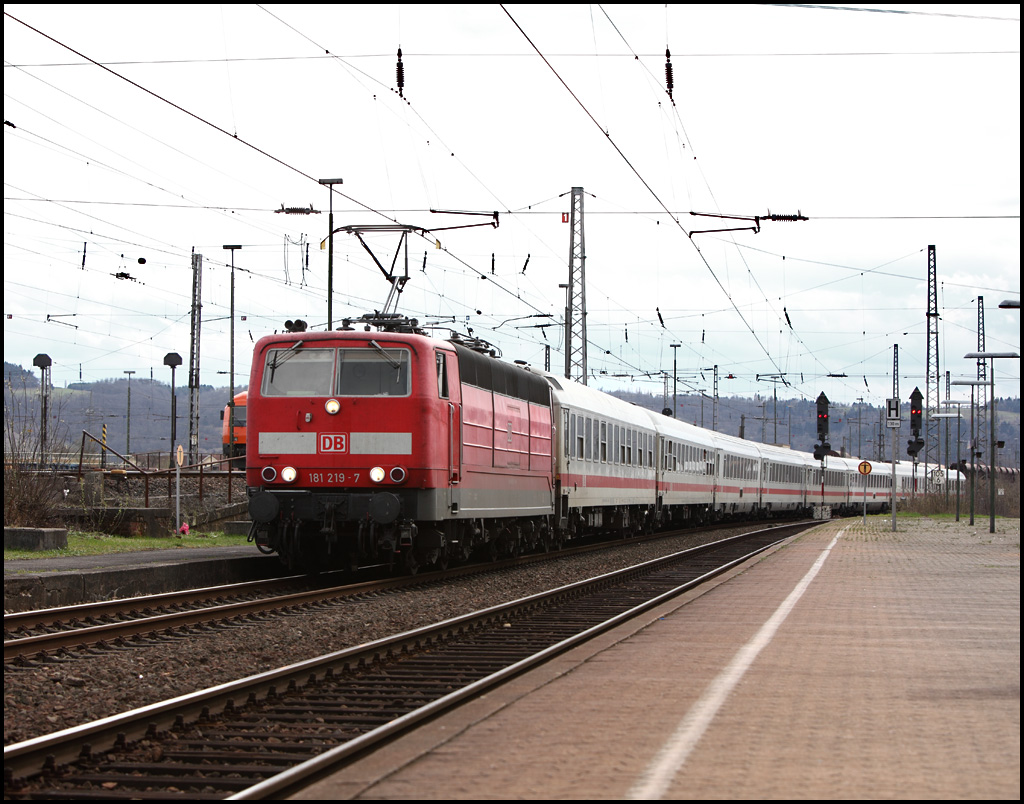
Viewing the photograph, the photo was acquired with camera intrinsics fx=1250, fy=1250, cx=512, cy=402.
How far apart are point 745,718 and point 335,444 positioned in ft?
36.1

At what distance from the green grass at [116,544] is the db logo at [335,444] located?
5179 mm

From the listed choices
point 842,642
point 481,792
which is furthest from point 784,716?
point 842,642

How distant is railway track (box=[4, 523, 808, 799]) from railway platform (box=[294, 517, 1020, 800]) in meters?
0.47

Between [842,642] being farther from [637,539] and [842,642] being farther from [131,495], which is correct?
[131,495]

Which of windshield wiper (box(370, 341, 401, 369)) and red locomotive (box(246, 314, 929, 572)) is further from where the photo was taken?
windshield wiper (box(370, 341, 401, 369))

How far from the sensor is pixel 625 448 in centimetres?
3397

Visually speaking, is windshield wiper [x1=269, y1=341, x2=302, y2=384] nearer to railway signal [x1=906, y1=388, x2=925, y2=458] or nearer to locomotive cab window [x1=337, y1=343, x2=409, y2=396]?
locomotive cab window [x1=337, y1=343, x2=409, y2=396]

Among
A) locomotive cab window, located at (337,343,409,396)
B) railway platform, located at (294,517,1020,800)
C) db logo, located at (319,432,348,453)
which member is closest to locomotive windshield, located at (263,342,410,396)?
locomotive cab window, located at (337,343,409,396)

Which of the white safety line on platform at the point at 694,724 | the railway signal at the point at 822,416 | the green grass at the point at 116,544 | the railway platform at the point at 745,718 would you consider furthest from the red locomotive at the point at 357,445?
the railway signal at the point at 822,416

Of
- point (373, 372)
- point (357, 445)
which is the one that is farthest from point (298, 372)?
point (357, 445)

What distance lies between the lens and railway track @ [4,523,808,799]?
6.88 metres

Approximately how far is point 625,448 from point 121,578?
19644mm

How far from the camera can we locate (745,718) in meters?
7.95

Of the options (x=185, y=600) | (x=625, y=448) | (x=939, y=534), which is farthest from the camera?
(x=939, y=534)
